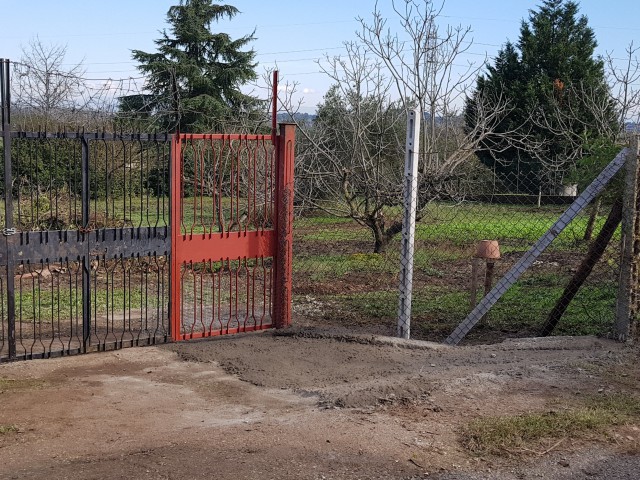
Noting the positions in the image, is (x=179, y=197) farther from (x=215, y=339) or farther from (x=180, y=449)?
(x=180, y=449)

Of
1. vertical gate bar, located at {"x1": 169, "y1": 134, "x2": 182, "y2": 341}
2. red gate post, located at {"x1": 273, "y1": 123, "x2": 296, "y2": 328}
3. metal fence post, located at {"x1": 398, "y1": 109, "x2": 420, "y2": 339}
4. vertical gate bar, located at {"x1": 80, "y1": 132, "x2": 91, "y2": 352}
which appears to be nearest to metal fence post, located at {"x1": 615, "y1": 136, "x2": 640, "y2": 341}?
metal fence post, located at {"x1": 398, "y1": 109, "x2": 420, "y2": 339}

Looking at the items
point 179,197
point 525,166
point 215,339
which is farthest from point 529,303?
point 525,166

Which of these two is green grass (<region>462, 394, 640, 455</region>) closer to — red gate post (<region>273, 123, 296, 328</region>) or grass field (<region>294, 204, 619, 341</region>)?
grass field (<region>294, 204, 619, 341</region>)

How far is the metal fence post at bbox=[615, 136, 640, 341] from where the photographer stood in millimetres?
6996

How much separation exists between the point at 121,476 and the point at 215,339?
350cm

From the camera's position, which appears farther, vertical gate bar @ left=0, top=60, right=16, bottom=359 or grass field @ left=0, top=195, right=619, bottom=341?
grass field @ left=0, top=195, right=619, bottom=341

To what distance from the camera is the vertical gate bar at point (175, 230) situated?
7.38 meters

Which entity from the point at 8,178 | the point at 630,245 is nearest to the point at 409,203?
the point at 630,245

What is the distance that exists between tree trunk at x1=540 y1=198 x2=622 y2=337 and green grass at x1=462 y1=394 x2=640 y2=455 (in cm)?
230

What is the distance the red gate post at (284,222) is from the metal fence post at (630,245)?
333 cm

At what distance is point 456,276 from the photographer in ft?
39.4

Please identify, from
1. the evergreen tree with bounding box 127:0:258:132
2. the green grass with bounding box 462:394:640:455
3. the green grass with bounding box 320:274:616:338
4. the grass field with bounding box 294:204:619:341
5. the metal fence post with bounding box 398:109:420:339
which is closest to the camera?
the green grass with bounding box 462:394:640:455

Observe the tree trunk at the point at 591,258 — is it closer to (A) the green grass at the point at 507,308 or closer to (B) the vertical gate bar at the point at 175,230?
(A) the green grass at the point at 507,308

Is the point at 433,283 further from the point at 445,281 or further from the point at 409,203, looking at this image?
the point at 409,203
